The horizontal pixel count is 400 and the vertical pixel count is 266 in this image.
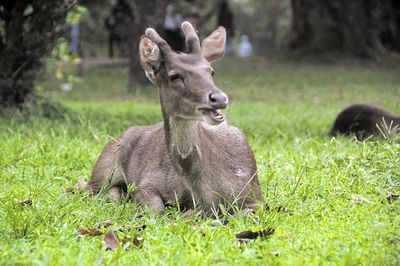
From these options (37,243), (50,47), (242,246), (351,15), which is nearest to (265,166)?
(242,246)

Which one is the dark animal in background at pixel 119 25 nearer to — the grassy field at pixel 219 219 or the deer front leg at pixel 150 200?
the grassy field at pixel 219 219

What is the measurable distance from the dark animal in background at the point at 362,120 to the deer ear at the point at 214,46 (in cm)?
310

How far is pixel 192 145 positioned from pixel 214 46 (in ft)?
2.58

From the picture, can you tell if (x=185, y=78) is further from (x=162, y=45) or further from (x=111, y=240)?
(x=111, y=240)

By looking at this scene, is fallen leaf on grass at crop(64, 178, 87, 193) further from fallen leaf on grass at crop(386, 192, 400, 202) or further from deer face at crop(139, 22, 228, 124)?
fallen leaf on grass at crop(386, 192, 400, 202)

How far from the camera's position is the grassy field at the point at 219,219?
11.7 ft

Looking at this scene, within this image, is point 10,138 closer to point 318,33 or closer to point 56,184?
point 56,184

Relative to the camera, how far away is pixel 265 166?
5977 millimetres

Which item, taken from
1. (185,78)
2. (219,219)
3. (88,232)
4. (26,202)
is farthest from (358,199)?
(26,202)

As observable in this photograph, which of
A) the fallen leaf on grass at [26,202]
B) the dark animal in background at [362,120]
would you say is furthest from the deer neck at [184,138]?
the dark animal in background at [362,120]

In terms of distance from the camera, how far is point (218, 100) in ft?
13.3

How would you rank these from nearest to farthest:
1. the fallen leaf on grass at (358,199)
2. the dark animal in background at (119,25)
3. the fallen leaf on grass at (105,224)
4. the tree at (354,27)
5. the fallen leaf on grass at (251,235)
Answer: the fallen leaf on grass at (251,235) → the fallen leaf on grass at (105,224) → the fallen leaf on grass at (358,199) → the tree at (354,27) → the dark animal in background at (119,25)

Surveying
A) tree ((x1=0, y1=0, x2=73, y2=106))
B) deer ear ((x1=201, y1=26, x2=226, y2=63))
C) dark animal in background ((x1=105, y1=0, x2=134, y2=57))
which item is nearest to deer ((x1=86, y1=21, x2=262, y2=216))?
deer ear ((x1=201, y1=26, x2=226, y2=63))

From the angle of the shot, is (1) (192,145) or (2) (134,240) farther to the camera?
(1) (192,145)
